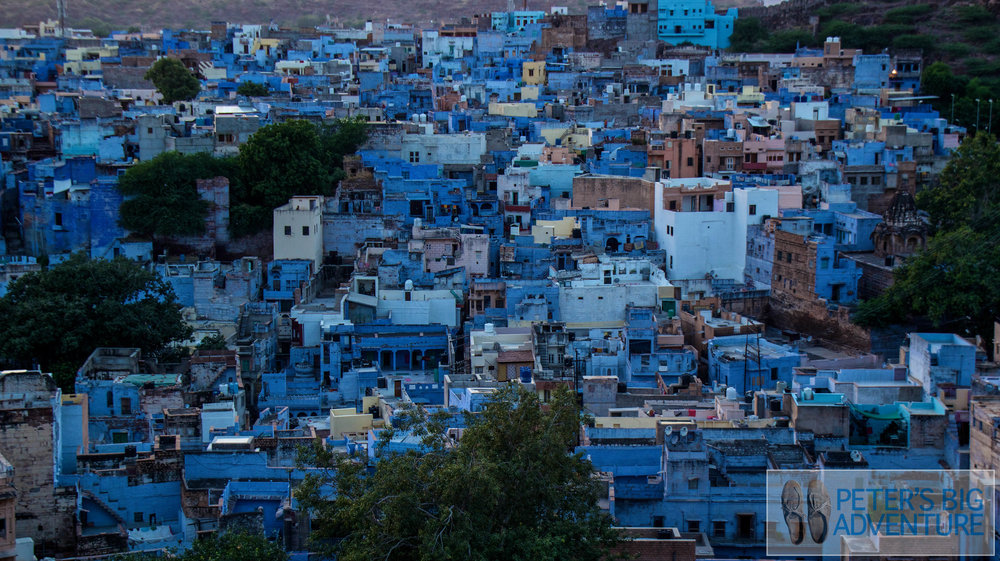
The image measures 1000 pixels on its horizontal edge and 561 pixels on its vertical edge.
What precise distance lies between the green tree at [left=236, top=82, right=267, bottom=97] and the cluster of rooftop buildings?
1.26 meters

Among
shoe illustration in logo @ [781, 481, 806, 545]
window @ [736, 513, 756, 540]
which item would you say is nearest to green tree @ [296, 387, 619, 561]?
window @ [736, 513, 756, 540]

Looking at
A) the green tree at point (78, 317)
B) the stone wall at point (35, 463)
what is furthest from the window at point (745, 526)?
the green tree at point (78, 317)

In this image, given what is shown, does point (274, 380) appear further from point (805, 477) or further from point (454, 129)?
point (454, 129)

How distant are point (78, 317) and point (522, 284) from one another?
29.0 feet

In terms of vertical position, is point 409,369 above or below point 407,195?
below

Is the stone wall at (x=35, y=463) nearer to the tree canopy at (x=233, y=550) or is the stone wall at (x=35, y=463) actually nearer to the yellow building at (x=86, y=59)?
the tree canopy at (x=233, y=550)

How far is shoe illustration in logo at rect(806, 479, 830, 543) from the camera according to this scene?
17297 mm

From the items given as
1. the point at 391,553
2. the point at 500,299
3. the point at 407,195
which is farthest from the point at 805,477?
the point at 407,195

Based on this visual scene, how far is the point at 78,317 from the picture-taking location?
27359mm

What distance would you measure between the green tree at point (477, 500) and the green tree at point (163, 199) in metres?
19.0

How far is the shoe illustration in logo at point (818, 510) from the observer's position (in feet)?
56.7

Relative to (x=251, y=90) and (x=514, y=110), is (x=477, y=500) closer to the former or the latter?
(x=514, y=110)

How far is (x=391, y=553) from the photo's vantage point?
49.3ft

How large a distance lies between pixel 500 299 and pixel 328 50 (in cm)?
3228
